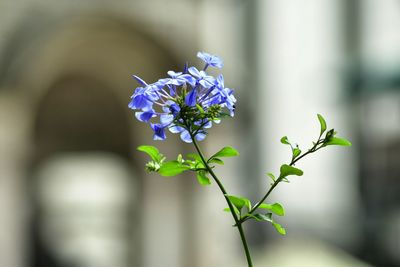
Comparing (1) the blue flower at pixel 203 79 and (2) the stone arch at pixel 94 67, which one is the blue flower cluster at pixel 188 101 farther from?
(2) the stone arch at pixel 94 67

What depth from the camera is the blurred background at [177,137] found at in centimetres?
830

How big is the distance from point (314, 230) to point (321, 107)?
156cm

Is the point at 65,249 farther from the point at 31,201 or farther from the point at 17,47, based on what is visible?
the point at 17,47

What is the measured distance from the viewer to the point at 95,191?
1057cm

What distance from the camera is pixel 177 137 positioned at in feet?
27.8

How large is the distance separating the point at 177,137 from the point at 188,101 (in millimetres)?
7445

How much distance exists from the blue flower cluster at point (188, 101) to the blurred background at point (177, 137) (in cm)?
531

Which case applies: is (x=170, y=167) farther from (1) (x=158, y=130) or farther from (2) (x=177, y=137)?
(2) (x=177, y=137)

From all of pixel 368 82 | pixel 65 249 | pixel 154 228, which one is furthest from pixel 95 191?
pixel 368 82

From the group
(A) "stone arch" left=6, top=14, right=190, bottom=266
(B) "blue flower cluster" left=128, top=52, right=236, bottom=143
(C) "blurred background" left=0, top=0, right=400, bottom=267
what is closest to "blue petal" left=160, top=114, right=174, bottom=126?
(B) "blue flower cluster" left=128, top=52, right=236, bottom=143

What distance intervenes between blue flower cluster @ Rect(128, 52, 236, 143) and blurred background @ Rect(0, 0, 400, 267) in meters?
5.31

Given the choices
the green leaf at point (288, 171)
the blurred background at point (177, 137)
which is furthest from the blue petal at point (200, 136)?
the blurred background at point (177, 137)

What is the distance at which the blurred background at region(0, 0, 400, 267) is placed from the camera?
27.2 feet

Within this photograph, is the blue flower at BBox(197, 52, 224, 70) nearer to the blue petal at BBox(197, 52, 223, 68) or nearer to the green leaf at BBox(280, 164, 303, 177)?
the blue petal at BBox(197, 52, 223, 68)
